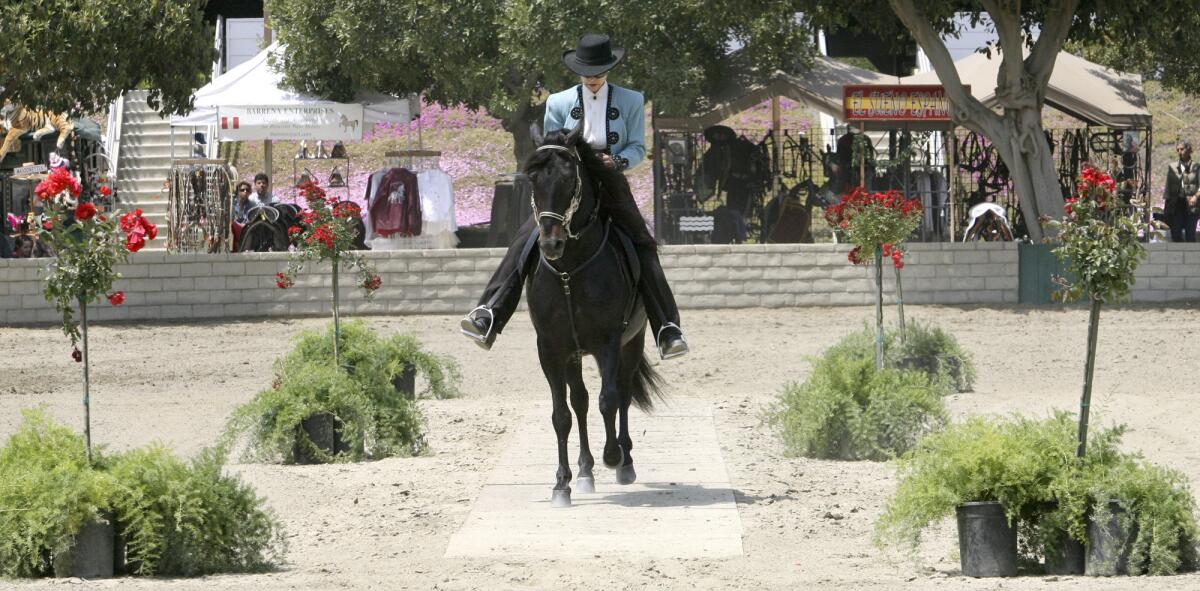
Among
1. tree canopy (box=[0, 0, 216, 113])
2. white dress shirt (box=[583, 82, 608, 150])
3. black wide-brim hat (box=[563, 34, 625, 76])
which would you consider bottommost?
white dress shirt (box=[583, 82, 608, 150])

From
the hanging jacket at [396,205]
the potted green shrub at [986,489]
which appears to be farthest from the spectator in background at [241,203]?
the potted green shrub at [986,489]

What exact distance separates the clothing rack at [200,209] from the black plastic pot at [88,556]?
16.5 metres

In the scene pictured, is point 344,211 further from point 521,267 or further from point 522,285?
point 521,267

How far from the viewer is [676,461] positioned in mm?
10508

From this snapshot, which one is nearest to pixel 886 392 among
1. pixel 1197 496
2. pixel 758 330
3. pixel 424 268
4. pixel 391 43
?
pixel 1197 496

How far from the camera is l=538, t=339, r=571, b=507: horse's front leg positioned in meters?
8.98

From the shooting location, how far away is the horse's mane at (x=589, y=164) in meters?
8.70

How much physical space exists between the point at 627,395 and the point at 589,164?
1.64 m

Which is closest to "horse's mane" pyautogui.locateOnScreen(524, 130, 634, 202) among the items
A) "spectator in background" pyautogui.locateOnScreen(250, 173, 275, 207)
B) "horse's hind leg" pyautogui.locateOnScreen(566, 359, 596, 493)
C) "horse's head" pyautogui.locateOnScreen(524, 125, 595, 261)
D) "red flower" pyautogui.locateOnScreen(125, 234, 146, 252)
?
"horse's head" pyautogui.locateOnScreen(524, 125, 595, 261)

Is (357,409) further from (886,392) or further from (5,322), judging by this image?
(5,322)

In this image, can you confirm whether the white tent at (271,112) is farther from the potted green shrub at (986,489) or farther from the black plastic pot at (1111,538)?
the black plastic pot at (1111,538)

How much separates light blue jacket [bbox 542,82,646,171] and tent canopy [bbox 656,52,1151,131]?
1500 centimetres

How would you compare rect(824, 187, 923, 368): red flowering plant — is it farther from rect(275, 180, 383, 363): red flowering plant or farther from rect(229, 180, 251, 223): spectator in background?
rect(229, 180, 251, 223): spectator in background

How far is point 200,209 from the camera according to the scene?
23.8 metres
